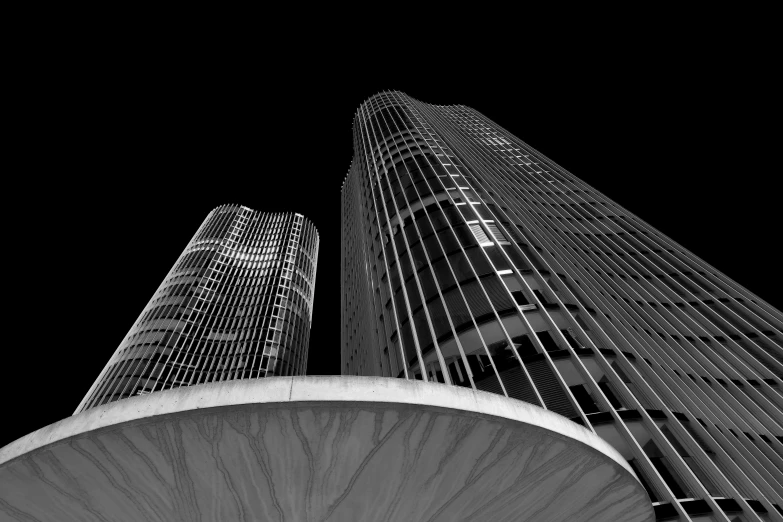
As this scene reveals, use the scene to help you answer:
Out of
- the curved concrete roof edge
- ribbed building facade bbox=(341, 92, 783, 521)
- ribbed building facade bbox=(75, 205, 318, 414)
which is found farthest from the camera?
ribbed building facade bbox=(75, 205, 318, 414)

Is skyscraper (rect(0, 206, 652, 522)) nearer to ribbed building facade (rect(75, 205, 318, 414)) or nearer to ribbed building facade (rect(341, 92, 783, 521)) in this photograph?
ribbed building facade (rect(341, 92, 783, 521))

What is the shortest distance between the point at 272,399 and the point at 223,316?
6476 centimetres

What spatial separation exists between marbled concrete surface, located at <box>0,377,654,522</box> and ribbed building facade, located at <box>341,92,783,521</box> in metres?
6.30

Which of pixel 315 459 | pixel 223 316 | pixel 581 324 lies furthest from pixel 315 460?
pixel 223 316

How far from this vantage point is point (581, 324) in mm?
17109

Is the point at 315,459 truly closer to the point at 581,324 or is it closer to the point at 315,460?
the point at 315,460

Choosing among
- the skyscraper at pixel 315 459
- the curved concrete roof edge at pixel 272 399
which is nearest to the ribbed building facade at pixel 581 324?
the skyscraper at pixel 315 459

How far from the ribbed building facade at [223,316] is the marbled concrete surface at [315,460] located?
4655 centimetres

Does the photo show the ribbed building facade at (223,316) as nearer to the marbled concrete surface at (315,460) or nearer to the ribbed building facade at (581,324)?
the ribbed building facade at (581,324)

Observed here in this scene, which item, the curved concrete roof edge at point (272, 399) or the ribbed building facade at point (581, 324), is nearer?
the curved concrete roof edge at point (272, 399)

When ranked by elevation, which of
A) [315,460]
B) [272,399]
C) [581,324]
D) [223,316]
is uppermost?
[272,399]

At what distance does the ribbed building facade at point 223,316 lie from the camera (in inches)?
2222

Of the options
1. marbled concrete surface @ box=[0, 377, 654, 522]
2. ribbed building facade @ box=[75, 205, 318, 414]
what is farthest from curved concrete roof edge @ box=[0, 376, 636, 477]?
ribbed building facade @ box=[75, 205, 318, 414]

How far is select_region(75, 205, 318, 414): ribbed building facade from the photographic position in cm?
5644
